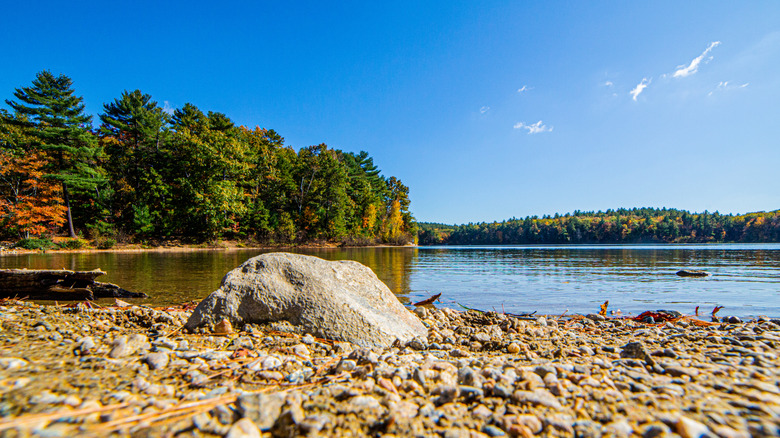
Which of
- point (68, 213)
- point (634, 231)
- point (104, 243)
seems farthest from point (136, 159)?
point (634, 231)

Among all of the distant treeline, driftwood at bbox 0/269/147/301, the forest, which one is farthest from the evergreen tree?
the distant treeline

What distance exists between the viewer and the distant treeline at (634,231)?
85.6 metres

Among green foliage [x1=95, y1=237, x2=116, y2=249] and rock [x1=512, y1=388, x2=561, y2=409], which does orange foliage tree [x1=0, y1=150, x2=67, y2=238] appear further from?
rock [x1=512, y1=388, x2=561, y2=409]

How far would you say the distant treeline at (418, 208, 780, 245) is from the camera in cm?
8562

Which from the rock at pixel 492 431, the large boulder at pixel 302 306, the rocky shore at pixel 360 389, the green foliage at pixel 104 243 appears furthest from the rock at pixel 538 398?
the green foliage at pixel 104 243

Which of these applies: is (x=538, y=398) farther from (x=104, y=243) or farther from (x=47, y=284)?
(x=104, y=243)

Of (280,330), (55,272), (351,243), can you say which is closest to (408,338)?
(280,330)

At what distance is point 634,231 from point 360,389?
122m

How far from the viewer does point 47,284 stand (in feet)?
20.6

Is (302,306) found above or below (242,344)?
above

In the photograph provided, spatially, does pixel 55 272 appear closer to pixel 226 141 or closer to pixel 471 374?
pixel 471 374

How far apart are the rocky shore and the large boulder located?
386 millimetres

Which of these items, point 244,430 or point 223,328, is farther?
point 223,328

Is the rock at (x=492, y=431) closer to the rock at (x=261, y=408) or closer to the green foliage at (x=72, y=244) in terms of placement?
the rock at (x=261, y=408)
